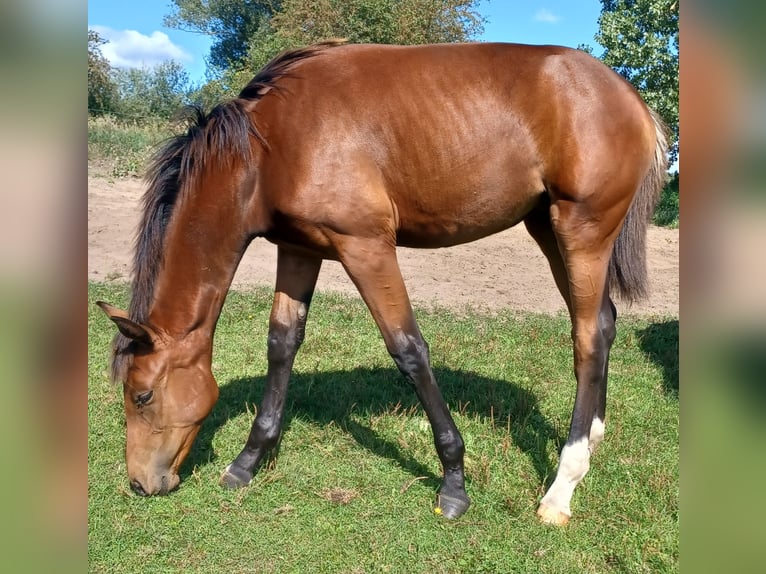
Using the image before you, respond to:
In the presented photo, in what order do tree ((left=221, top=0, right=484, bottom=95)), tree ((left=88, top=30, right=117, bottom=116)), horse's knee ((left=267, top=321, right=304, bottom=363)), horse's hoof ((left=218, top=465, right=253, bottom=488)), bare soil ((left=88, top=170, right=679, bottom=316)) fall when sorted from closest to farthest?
horse's hoof ((left=218, top=465, right=253, bottom=488)), horse's knee ((left=267, top=321, right=304, bottom=363)), bare soil ((left=88, top=170, right=679, bottom=316)), tree ((left=88, top=30, right=117, bottom=116)), tree ((left=221, top=0, right=484, bottom=95))

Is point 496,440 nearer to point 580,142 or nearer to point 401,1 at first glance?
point 580,142

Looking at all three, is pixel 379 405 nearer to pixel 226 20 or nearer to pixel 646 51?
pixel 646 51

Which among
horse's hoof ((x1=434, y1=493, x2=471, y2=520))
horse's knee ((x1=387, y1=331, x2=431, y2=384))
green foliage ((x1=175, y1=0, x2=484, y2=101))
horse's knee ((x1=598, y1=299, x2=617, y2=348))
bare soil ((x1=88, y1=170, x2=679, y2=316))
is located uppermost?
green foliage ((x1=175, y1=0, x2=484, y2=101))

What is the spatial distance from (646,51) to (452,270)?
1049 cm

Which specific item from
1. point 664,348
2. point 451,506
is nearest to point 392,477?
point 451,506

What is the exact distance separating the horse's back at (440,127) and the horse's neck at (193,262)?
402 mm

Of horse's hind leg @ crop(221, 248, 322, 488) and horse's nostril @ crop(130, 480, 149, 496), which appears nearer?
horse's nostril @ crop(130, 480, 149, 496)

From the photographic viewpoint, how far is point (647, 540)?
9.35ft

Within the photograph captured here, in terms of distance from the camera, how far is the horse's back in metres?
3.01

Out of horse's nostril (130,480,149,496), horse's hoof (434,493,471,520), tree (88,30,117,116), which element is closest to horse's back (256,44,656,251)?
horse's hoof (434,493,471,520)

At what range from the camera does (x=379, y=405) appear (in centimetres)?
454

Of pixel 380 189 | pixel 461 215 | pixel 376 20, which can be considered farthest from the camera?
pixel 376 20

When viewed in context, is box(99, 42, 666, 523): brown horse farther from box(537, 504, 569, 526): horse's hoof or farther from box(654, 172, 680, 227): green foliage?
box(654, 172, 680, 227): green foliage

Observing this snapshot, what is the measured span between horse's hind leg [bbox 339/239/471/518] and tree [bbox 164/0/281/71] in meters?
32.8
